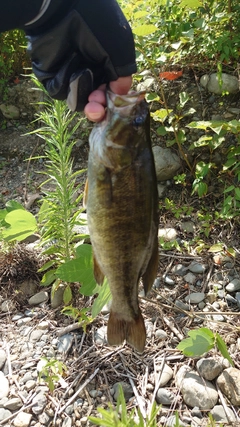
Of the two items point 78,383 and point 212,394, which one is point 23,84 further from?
point 212,394

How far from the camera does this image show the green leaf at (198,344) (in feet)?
7.46

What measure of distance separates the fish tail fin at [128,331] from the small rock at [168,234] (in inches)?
69.8

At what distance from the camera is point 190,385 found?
2555 mm

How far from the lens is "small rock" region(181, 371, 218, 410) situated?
249cm

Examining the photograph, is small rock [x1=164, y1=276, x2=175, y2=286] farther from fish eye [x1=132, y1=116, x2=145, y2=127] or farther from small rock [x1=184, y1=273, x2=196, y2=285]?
fish eye [x1=132, y1=116, x2=145, y2=127]

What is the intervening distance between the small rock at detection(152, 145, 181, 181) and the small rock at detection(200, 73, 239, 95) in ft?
2.31

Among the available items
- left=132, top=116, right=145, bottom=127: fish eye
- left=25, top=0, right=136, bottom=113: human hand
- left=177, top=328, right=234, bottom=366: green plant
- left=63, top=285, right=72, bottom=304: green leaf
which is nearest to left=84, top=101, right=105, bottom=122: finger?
left=25, top=0, right=136, bottom=113: human hand

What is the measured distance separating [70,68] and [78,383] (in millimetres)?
1933

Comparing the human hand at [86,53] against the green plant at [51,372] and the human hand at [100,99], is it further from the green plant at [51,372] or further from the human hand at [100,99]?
the green plant at [51,372]

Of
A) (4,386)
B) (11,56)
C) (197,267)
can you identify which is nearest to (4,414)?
(4,386)

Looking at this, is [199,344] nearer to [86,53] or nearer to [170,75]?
[86,53]

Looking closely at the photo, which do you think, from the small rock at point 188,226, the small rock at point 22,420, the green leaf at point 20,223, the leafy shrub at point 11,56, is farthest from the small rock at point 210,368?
the leafy shrub at point 11,56

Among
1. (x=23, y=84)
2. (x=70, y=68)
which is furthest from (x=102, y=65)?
(x=23, y=84)

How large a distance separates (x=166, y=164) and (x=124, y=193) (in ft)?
7.91
